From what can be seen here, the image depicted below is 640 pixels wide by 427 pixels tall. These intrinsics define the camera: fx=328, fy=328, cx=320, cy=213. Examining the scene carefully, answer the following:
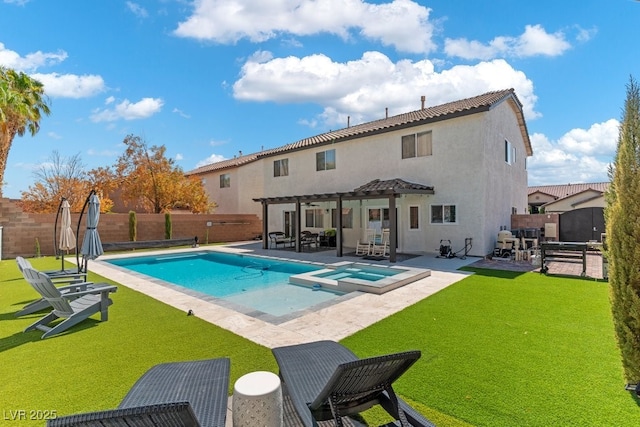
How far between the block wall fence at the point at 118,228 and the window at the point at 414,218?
14.4 m

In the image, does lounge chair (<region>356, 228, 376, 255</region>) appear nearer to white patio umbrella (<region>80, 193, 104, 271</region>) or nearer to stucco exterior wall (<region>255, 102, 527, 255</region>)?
stucco exterior wall (<region>255, 102, 527, 255</region>)

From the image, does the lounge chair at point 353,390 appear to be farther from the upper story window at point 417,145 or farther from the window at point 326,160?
the window at point 326,160

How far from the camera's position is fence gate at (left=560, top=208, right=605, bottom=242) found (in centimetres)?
1753

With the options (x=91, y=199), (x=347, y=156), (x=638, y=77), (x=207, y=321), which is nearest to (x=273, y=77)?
(x=347, y=156)

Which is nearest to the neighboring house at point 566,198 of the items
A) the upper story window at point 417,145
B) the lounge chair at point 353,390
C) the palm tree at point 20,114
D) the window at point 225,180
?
the upper story window at point 417,145

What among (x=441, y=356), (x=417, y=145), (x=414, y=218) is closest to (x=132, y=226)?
(x=414, y=218)

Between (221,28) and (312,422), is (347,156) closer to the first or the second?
(221,28)

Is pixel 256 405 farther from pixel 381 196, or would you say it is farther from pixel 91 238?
pixel 381 196

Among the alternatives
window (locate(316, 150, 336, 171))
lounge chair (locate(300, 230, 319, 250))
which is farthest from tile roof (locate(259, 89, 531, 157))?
lounge chair (locate(300, 230, 319, 250))

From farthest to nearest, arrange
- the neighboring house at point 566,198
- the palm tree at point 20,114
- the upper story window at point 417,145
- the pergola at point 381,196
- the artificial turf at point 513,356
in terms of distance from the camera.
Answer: the neighboring house at point 566,198 → the palm tree at point 20,114 → the upper story window at point 417,145 → the pergola at point 381,196 → the artificial turf at point 513,356

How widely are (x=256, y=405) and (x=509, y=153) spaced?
793 inches

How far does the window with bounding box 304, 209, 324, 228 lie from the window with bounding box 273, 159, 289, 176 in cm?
331

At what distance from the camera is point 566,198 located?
37531 mm

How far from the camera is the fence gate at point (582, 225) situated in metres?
17.5
